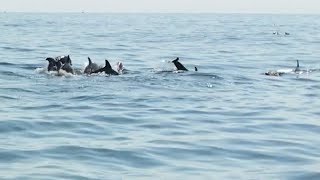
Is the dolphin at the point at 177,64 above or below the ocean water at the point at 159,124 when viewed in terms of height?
above

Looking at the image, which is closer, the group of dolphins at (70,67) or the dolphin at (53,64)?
the group of dolphins at (70,67)

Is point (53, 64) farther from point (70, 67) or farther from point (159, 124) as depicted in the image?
point (159, 124)

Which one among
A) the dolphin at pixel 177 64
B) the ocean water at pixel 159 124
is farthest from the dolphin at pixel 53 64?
the dolphin at pixel 177 64

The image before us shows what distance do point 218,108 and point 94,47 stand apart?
2581 centimetres

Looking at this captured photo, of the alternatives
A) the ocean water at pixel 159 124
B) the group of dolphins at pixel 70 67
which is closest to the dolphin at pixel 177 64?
the ocean water at pixel 159 124

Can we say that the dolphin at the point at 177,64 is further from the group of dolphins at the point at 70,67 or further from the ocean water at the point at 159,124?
the group of dolphins at the point at 70,67

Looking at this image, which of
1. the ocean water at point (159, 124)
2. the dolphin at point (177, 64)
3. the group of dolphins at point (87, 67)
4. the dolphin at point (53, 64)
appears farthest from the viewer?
the dolphin at point (177, 64)

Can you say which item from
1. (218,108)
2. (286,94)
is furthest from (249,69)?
(218,108)

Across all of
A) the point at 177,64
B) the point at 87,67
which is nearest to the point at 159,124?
the point at 87,67

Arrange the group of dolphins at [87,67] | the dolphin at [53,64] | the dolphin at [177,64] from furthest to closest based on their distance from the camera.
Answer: the dolphin at [177,64] < the dolphin at [53,64] < the group of dolphins at [87,67]

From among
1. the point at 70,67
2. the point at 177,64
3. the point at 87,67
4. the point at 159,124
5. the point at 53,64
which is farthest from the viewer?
the point at 177,64

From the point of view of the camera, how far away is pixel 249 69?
91.6 feet

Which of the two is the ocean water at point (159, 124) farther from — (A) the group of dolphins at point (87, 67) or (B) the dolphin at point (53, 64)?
(B) the dolphin at point (53, 64)

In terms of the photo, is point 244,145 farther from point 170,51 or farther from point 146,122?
point 170,51
